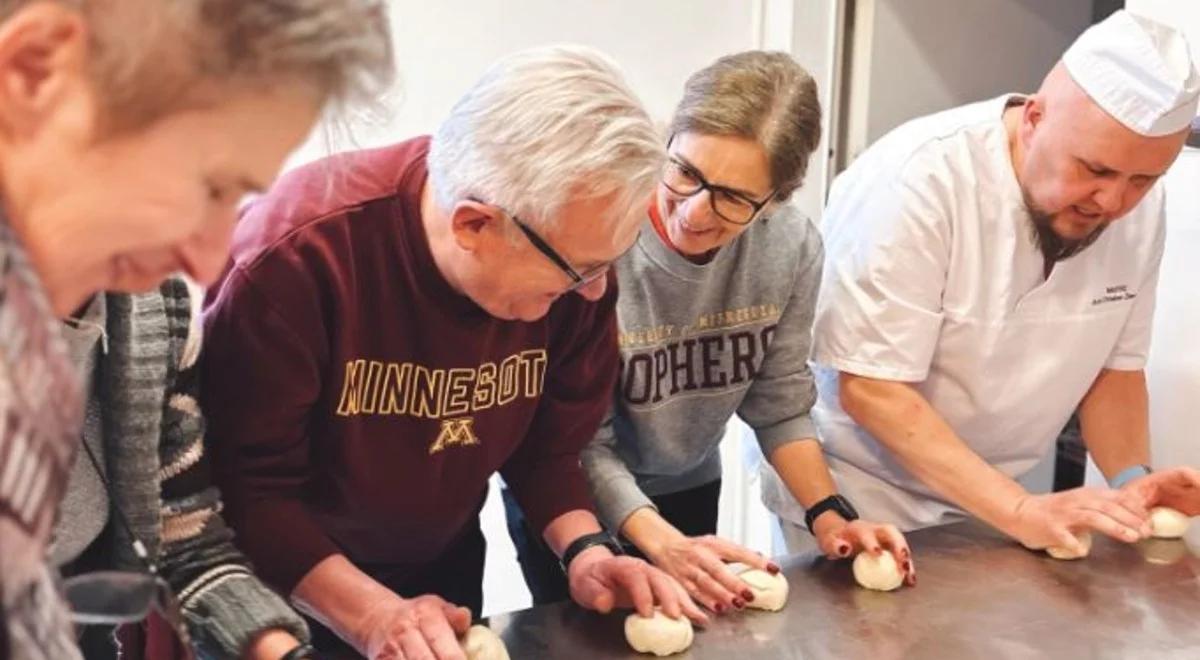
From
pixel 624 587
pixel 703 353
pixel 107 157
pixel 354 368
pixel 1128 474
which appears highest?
pixel 107 157

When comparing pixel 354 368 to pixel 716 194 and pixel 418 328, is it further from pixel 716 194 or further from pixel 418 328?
pixel 716 194

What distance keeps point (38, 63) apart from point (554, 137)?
0.55 metres

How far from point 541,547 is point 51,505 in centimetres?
110

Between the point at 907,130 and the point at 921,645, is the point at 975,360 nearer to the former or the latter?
the point at 907,130

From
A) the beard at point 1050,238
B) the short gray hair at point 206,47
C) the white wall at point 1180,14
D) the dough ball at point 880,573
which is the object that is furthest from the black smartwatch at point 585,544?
the white wall at point 1180,14

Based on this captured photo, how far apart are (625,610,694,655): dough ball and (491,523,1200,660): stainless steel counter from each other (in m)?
0.01

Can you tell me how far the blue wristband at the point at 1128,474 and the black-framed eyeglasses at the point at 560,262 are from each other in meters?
0.86

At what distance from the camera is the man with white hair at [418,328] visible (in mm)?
1027

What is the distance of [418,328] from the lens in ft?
3.81

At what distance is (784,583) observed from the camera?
4.20ft

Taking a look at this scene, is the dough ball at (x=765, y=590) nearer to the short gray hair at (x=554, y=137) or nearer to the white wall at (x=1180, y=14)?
the short gray hair at (x=554, y=137)

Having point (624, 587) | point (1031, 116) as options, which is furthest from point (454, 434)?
point (1031, 116)

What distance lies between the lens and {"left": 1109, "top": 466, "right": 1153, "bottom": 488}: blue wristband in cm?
164

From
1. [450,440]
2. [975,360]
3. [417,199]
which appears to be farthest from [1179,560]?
[417,199]
